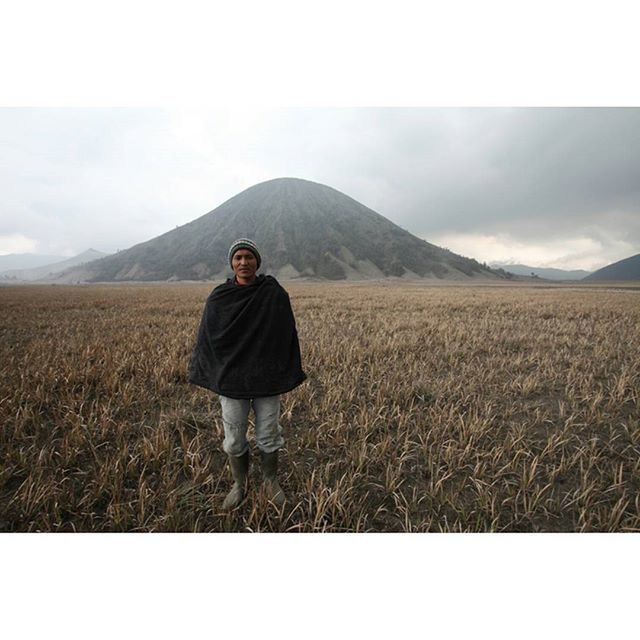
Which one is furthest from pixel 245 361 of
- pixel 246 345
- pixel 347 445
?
pixel 347 445

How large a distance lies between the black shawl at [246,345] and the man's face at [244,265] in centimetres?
7

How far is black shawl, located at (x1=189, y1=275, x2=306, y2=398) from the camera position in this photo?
7.00 feet

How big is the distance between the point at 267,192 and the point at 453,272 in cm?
13480

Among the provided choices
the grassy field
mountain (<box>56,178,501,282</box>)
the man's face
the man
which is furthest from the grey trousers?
mountain (<box>56,178,501,282</box>)

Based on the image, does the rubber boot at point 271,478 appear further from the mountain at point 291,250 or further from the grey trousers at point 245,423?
the mountain at point 291,250

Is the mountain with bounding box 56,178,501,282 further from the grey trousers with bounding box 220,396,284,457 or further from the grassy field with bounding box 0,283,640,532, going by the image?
the grey trousers with bounding box 220,396,284,457

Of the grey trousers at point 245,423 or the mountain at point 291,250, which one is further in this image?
the mountain at point 291,250

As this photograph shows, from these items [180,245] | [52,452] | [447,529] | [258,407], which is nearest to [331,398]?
[258,407]

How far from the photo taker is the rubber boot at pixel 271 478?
218 centimetres

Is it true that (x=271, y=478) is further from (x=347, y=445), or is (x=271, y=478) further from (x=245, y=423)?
(x=347, y=445)

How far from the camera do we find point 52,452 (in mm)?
2621

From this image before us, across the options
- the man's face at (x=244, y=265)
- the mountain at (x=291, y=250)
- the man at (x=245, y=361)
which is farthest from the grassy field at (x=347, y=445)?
the mountain at (x=291, y=250)

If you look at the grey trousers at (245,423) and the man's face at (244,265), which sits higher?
the man's face at (244,265)

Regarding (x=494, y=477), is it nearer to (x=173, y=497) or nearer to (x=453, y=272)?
(x=173, y=497)
